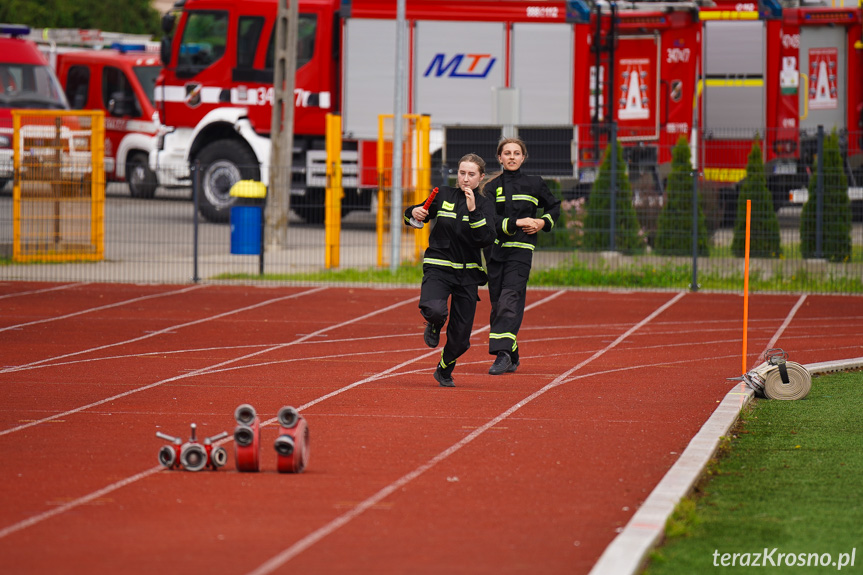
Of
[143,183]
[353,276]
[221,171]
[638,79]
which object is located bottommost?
[353,276]

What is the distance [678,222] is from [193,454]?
12.9 m

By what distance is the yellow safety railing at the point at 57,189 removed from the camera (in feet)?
65.0

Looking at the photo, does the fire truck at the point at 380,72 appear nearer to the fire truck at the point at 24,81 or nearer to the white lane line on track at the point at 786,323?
the fire truck at the point at 24,81

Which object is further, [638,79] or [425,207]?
[638,79]

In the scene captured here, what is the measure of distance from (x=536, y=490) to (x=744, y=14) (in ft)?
69.9

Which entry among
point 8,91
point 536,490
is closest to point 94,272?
point 8,91

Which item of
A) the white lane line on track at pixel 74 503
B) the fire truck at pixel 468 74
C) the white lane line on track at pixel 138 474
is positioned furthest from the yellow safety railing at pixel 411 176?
the white lane line on track at pixel 74 503

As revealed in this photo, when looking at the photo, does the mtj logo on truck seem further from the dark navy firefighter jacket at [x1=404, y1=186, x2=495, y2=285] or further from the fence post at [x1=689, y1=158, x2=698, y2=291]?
the dark navy firefighter jacket at [x1=404, y1=186, x2=495, y2=285]

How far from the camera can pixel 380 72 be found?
2538 cm

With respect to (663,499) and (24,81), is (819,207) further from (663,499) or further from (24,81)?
(24,81)

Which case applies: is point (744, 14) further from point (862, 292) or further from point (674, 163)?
point (862, 292)

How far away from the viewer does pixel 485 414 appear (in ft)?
29.2

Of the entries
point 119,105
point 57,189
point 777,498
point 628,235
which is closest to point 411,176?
point 628,235

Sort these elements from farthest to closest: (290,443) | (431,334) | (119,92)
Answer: (119,92) < (431,334) < (290,443)
